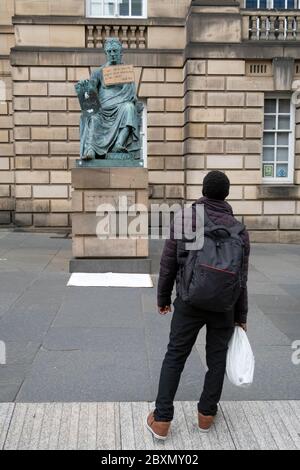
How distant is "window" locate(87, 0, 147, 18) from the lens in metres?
15.6

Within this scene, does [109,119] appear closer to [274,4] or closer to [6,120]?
[6,120]

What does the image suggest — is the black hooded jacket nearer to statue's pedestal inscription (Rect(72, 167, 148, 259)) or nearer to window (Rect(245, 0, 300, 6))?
statue's pedestal inscription (Rect(72, 167, 148, 259))

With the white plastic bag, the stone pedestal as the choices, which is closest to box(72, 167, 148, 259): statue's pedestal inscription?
the stone pedestal

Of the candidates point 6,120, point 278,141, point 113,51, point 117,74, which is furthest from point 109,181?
point 6,120

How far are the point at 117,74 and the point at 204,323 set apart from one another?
6684 millimetres

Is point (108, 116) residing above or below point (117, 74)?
below

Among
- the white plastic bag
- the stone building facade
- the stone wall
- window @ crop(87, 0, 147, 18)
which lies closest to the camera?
the white plastic bag

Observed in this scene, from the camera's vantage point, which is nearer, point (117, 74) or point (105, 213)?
point (117, 74)

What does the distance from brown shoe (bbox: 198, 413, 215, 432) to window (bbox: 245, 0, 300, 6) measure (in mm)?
14296

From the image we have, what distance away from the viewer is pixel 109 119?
952 centimetres

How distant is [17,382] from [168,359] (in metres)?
1.66

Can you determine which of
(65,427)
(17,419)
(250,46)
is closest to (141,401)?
(65,427)

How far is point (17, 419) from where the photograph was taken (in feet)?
12.7

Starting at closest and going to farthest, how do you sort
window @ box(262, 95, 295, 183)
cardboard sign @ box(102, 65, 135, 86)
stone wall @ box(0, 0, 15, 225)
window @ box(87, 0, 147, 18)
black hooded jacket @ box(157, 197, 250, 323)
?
black hooded jacket @ box(157, 197, 250, 323) → cardboard sign @ box(102, 65, 135, 86) → window @ box(262, 95, 295, 183) → window @ box(87, 0, 147, 18) → stone wall @ box(0, 0, 15, 225)
